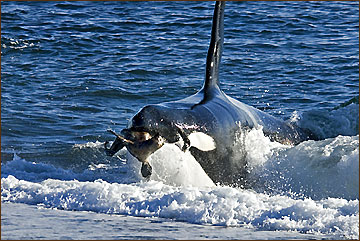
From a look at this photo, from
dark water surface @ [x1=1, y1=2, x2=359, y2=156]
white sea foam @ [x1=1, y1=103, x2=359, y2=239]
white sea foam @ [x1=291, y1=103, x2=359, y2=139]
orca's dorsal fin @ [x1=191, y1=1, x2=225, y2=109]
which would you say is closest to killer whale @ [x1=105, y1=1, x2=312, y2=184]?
orca's dorsal fin @ [x1=191, y1=1, x2=225, y2=109]

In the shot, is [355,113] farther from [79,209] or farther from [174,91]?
[79,209]

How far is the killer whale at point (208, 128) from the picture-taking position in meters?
8.56

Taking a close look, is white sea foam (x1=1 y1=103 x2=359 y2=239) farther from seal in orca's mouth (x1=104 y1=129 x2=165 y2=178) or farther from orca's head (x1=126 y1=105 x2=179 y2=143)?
seal in orca's mouth (x1=104 y1=129 x2=165 y2=178)

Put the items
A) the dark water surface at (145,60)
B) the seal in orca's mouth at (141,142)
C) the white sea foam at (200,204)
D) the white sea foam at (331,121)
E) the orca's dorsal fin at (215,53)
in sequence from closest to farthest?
the white sea foam at (200,204) < the seal in orca's mouth at (141,142) < the orca's dorsal fin at (215,53) < the white sea foam at (331,121) < the dark water surface at (145,60)

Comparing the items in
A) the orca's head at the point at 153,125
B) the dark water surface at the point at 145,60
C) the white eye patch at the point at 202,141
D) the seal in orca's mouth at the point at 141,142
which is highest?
the orca's head at the point at 153,125

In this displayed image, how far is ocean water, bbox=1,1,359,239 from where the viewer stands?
8.41 metres

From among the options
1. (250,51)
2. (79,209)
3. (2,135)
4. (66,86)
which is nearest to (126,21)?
(250,51)

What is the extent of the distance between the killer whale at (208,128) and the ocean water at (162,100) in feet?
0.67

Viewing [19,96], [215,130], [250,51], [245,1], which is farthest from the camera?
[245,1]

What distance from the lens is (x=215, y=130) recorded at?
31.5ft

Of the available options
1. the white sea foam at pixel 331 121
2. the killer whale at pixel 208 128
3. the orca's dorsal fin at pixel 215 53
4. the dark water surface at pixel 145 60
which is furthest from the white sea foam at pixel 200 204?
the dark water surface at pixel 145 60

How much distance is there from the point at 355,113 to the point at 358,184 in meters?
4.25

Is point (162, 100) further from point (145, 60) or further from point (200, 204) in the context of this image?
point (200, 204)

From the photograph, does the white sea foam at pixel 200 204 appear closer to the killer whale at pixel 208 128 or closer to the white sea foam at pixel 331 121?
the killer whale at pixel 208 128
